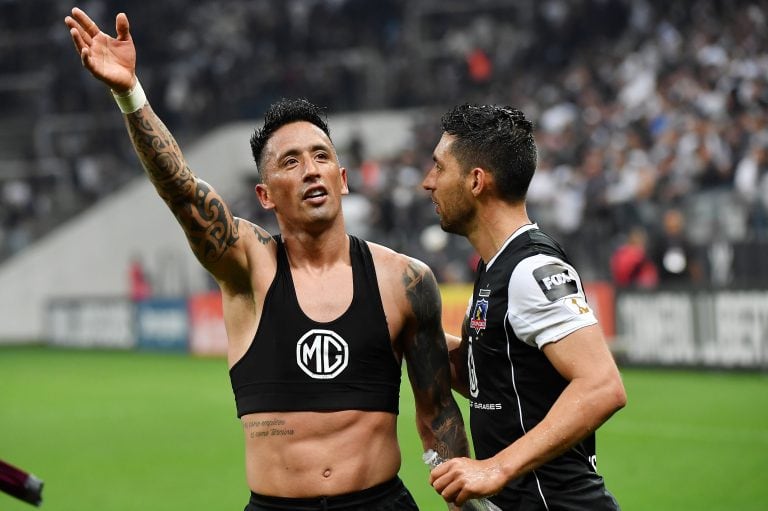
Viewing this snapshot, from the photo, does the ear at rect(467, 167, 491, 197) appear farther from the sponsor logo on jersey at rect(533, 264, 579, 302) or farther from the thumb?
the thumb

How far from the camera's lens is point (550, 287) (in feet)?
13.5

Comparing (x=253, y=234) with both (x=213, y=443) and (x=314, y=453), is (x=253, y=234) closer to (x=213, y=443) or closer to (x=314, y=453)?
(x=314, y=453)

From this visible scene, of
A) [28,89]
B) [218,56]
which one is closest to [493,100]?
[218,56]

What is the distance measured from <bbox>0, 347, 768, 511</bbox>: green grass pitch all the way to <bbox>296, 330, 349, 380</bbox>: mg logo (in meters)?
5.08

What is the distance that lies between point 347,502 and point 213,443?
8781 millimetres

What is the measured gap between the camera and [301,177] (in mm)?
4824

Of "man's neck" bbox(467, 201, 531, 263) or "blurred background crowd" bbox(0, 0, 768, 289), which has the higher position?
"blurred background crowd" bbox(0, 0, 768, 289)

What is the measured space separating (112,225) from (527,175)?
2724 centimetres

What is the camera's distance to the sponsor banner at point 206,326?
23.2m

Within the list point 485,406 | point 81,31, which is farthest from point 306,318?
point 81,31

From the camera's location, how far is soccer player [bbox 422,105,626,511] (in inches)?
156

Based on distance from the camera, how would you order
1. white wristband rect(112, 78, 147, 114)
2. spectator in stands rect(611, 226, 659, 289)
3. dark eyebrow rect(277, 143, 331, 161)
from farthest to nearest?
spectator in stands rect(611, 226, 659, 289) < dark eyebrow rect(277, 143, 331, 161) < white wristband rect(112, 78, 147, 114)

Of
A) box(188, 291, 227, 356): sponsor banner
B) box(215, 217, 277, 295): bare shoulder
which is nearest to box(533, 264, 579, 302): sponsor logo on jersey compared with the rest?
box(215, 217, 277, 295): bare shoulder

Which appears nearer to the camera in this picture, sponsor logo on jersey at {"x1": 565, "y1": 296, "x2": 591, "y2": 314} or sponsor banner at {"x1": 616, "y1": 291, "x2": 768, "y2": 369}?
sponsor logo on jersey at {"x1": 565, "y1": 296, "x2": 591, "y2": 314}
